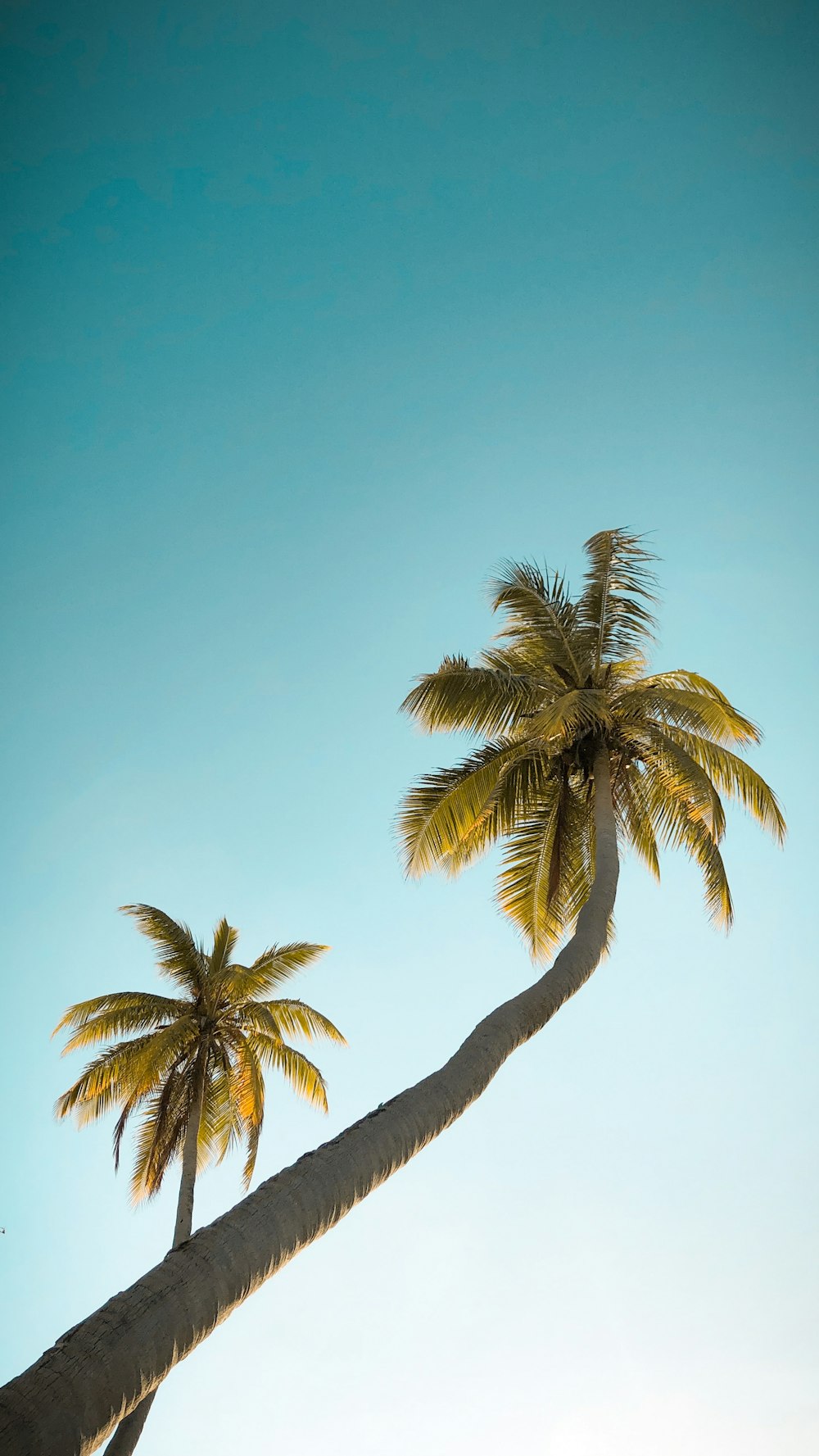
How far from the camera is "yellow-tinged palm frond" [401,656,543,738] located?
35.7 feet

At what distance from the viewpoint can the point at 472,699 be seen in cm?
1091

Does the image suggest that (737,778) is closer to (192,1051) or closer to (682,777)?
(682,777)

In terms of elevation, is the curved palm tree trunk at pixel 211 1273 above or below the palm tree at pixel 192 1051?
below

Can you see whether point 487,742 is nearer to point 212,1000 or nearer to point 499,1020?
point 499,1020

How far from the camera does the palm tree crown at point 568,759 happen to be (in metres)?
10.8

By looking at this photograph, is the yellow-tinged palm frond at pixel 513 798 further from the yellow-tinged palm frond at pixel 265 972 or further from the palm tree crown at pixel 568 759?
the yellow-tinged palm frond at pixel 265 972

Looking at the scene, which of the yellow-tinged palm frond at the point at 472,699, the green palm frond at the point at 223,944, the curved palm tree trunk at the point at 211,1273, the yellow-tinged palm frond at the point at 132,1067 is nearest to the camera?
the curved palm tree trunk at the point at 211,1273

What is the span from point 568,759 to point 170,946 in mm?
10804

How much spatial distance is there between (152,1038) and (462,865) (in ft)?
28.0

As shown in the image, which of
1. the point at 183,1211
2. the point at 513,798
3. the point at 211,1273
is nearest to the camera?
the point at 211,1273

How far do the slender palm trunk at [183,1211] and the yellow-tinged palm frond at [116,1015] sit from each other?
1.35m

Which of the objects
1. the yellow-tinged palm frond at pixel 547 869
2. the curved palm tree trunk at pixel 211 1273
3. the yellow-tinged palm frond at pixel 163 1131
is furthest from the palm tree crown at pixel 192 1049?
the curved palm tree trunk at pixel 211 1273

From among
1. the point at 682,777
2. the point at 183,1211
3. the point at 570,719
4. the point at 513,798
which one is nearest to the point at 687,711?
the point at 682,777

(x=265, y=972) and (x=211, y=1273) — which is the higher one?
(x=265, y=972)
